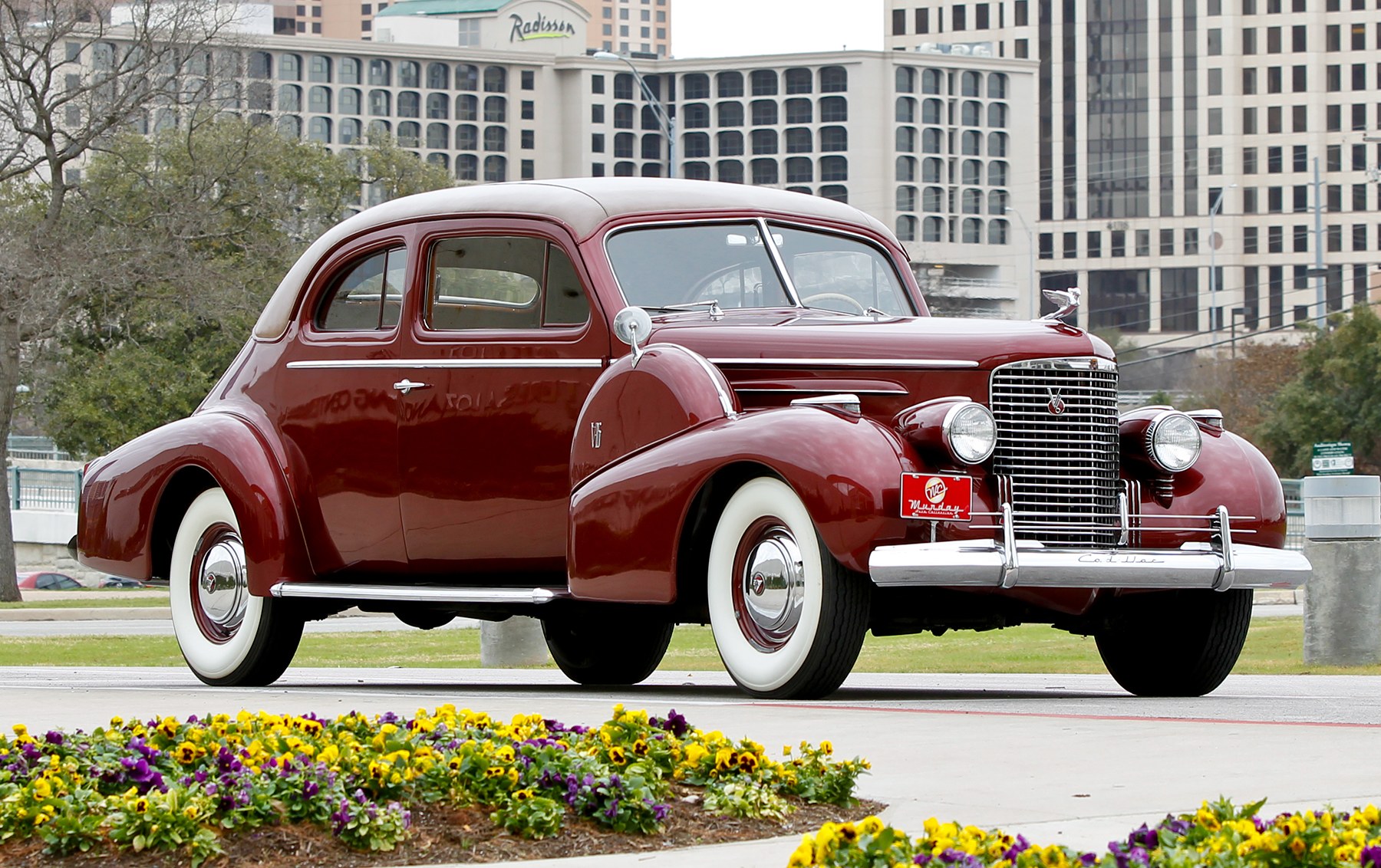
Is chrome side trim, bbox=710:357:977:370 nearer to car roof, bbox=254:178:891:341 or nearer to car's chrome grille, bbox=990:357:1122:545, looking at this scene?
car's chrome grille, bbox=990:357:1122:545

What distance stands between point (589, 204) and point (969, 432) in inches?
98.0

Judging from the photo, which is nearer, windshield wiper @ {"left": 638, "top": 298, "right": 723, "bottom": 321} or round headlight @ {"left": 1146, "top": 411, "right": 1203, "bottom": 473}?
round headlight @ {"left": 1146, "top": 411, "right": 1203, "bottom": 473}

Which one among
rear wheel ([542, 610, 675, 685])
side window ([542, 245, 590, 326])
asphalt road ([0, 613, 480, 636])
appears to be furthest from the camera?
asphalt road ([0, 613, 480, 636])

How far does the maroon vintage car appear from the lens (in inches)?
311

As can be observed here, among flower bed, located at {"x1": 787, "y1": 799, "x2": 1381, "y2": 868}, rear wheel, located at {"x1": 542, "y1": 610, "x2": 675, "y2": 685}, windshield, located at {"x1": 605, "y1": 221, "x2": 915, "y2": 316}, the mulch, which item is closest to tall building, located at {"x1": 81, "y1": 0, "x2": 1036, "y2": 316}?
rear wheel, located at {"x1": 542, "y1": 610, "x2": 675, "y2": 685}

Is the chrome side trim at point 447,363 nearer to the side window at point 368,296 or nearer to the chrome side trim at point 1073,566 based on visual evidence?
the side window at point 368,296

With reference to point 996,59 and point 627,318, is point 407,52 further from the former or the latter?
point 627,318

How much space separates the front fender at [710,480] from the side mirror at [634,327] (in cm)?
48

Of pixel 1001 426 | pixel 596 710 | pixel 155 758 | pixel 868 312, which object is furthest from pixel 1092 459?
pixel 155 758

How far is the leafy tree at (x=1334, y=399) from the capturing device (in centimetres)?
6500

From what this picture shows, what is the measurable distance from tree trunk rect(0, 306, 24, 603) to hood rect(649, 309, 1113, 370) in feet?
79.7

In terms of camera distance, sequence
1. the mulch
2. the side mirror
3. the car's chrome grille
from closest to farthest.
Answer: the mulch, the car's chrome grille, the side mirror

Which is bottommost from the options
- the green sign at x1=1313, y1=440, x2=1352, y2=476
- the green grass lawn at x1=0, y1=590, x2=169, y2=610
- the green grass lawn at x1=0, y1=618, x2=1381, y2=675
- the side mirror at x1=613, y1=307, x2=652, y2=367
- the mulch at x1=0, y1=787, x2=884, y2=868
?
the green grass lawn at x1=0, y1=590, x2=169, y2=610

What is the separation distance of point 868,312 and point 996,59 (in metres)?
146
